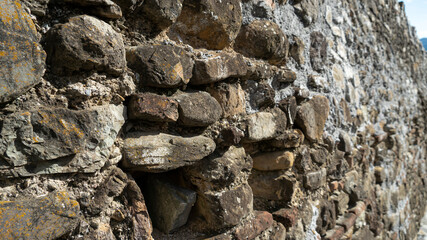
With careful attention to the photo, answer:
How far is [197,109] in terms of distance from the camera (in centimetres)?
93

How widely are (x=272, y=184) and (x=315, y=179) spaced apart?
31 cm

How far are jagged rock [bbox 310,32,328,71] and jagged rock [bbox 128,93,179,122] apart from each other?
3.46ft

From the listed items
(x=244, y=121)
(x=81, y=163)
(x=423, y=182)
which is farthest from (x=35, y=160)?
(x=423, y=182)

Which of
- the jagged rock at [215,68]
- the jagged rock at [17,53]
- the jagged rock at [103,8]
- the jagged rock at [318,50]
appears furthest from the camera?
the jagged rock at [318,50]

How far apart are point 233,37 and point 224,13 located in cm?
10

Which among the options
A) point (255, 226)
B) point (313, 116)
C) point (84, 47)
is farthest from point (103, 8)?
point (313, 116)

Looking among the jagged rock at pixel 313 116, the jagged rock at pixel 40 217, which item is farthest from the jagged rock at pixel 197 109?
the jagged rock at pixel 313 116

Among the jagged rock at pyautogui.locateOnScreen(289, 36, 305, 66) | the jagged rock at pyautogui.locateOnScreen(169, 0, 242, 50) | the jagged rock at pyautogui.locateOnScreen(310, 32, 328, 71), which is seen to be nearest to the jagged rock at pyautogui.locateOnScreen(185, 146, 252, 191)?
the jagged rock at pyautogui.locateOnScreen(169, 0, 242, 50)

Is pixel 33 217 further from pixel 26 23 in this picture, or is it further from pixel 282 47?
pixel 282 47

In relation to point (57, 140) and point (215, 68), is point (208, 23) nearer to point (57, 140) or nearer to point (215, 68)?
point (215, 68)

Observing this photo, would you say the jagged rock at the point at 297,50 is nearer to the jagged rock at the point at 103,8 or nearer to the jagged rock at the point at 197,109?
the jagged rock at the point at 197,109

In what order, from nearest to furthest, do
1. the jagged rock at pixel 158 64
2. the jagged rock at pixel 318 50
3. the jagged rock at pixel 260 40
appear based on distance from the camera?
the jagged rock at pixel 158 64 → the jagged rock at pixel 260 40 → the jagged rock at pixel 318 50

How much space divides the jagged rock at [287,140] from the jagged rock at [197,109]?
0.41 meters

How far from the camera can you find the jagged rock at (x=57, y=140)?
Answer: 1.93 ft
